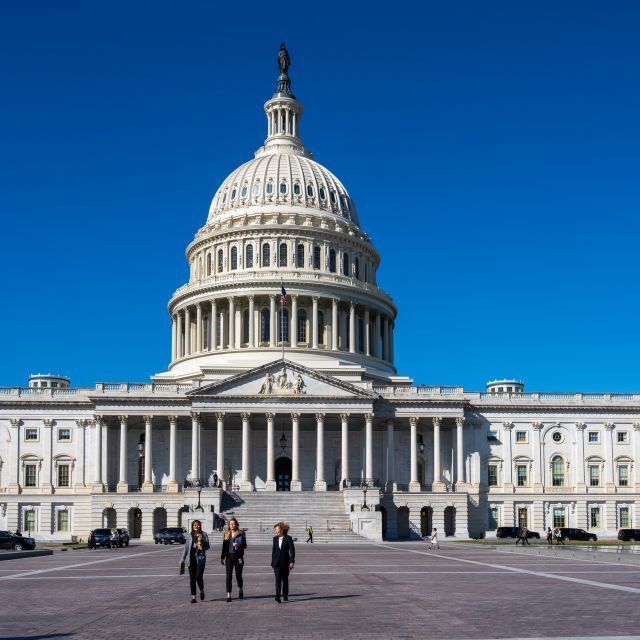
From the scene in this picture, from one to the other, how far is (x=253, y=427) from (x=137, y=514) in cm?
1433

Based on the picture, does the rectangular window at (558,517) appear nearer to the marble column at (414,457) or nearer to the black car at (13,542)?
the marble column at (414,457)

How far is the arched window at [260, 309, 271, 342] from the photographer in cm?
11519

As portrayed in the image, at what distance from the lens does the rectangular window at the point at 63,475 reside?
3984 inches

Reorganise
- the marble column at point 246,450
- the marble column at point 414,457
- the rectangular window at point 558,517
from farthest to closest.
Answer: the rectangular window at point 558,517, the marble column at point 414,457, the marble column at point 246,450

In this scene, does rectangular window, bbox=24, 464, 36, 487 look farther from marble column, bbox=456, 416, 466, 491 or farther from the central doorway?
marble column, bbox=456, 416, 466, 491

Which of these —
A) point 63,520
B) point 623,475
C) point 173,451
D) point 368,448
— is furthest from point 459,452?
point 63,520

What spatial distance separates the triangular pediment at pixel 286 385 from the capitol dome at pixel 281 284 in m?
9.24

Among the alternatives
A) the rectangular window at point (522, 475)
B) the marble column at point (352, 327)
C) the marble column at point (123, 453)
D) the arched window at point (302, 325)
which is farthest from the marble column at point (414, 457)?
the marble column at point (123, 453)

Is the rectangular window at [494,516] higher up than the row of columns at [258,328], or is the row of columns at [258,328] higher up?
the row of columns at [258,328]

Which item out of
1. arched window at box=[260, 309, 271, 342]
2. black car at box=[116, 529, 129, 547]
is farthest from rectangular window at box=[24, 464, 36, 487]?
arched window at box=[260, 309, 271, 342]

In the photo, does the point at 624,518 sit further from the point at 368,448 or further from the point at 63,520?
the point at 63,520

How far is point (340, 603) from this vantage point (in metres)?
27.3

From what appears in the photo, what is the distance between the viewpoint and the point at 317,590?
31391mm

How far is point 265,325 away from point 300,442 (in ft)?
59.3
